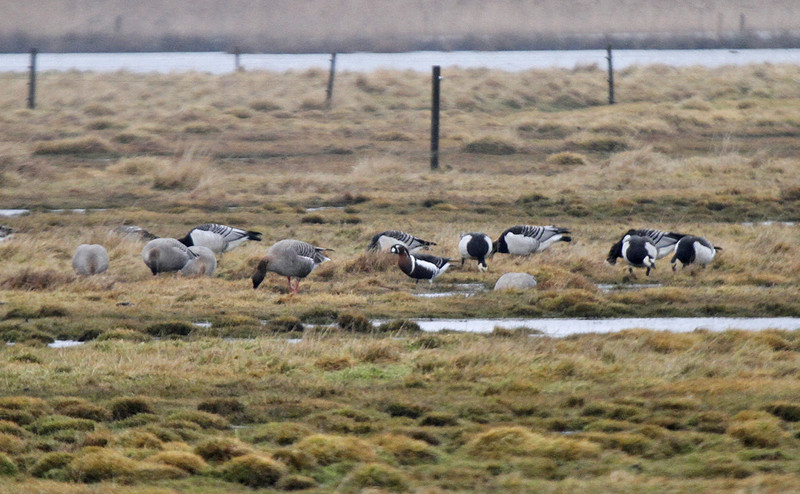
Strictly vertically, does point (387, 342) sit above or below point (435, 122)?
below

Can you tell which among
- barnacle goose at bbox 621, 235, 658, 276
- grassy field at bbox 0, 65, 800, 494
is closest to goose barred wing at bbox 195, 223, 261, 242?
grassy field at bbox 0, 65, 800, 494

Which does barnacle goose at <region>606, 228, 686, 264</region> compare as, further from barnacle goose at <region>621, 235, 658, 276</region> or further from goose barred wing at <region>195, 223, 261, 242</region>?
goose barred wing at <region>195, 223, 261, 242</region>

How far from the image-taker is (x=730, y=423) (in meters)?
6.96

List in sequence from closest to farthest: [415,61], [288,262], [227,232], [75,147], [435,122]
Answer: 1. [288,262]
2. [227,232]
3. [435,122]
4. [75,147]
5. [415,61]

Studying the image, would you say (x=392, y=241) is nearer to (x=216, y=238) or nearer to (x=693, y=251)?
(x=216, y=238)

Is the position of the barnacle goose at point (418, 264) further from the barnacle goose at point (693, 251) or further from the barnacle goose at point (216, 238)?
the barnacle goose at point (693, 251)

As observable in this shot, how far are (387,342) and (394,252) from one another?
3.80 meters

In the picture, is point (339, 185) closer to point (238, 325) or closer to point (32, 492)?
point (238, 325)

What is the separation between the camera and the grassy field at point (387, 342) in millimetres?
6215

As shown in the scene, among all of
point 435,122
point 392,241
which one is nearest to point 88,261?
point 392,241

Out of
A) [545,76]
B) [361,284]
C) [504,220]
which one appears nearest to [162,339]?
[361,284]

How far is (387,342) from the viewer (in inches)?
376

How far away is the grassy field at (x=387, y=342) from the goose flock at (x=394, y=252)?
25cm

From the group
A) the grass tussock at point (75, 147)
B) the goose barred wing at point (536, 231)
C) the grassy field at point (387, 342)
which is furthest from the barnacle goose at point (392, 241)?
the grass tussock at point (75, 147)
